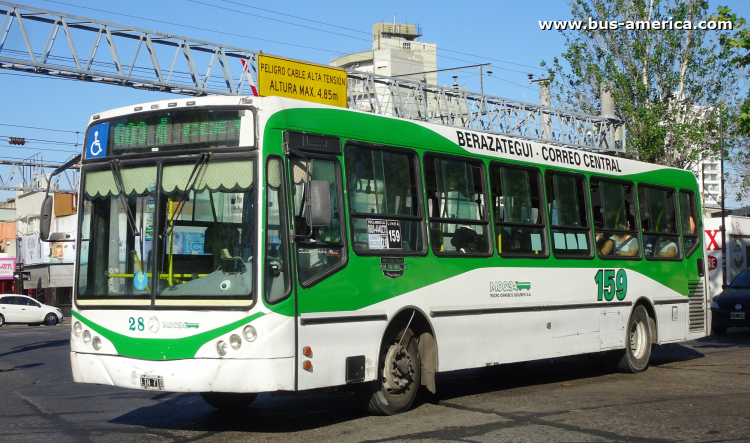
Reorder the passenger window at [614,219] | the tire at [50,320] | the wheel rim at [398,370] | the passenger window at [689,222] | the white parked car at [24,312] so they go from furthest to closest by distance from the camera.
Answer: the tire at [50,320]
the white parked car at [24,312]
the passenger window at [689,222]
the passenger window at [614,219]
the wheel rim at [398,370]

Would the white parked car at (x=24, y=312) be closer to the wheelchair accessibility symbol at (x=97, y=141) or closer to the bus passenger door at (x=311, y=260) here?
the wheelchair accessibility symbol at (x=97, y=141)

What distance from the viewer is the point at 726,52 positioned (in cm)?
3619

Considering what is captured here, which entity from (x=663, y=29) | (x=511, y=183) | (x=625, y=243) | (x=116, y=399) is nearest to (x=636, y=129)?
(x=663, y=29)

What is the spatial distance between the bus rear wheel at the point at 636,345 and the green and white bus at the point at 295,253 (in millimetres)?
2488

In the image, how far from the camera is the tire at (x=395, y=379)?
344 inches

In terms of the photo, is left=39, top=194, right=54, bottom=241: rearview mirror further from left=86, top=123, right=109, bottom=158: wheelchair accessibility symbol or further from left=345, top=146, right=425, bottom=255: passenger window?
left=345, top=146, right=425, bottom=255: passenger window

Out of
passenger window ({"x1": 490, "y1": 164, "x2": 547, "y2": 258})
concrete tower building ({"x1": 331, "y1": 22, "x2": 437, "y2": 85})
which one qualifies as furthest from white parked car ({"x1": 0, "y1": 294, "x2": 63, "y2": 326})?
concrete tower building ({"x1": 331, "y1": 22, "x2": 437, "y2": 85})

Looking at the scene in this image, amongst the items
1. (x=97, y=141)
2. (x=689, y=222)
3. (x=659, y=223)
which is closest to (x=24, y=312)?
(x=689, y=222)

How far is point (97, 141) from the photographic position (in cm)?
873

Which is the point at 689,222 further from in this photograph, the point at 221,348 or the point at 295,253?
the point at 221,348

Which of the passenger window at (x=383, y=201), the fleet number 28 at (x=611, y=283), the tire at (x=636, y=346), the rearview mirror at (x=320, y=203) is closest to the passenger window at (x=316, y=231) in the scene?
the rearview mirror at (x=320, y=203)

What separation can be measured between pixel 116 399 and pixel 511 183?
572 centimetres

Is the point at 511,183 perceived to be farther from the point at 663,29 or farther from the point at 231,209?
the point at 663,29

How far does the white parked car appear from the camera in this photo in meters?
38.7
